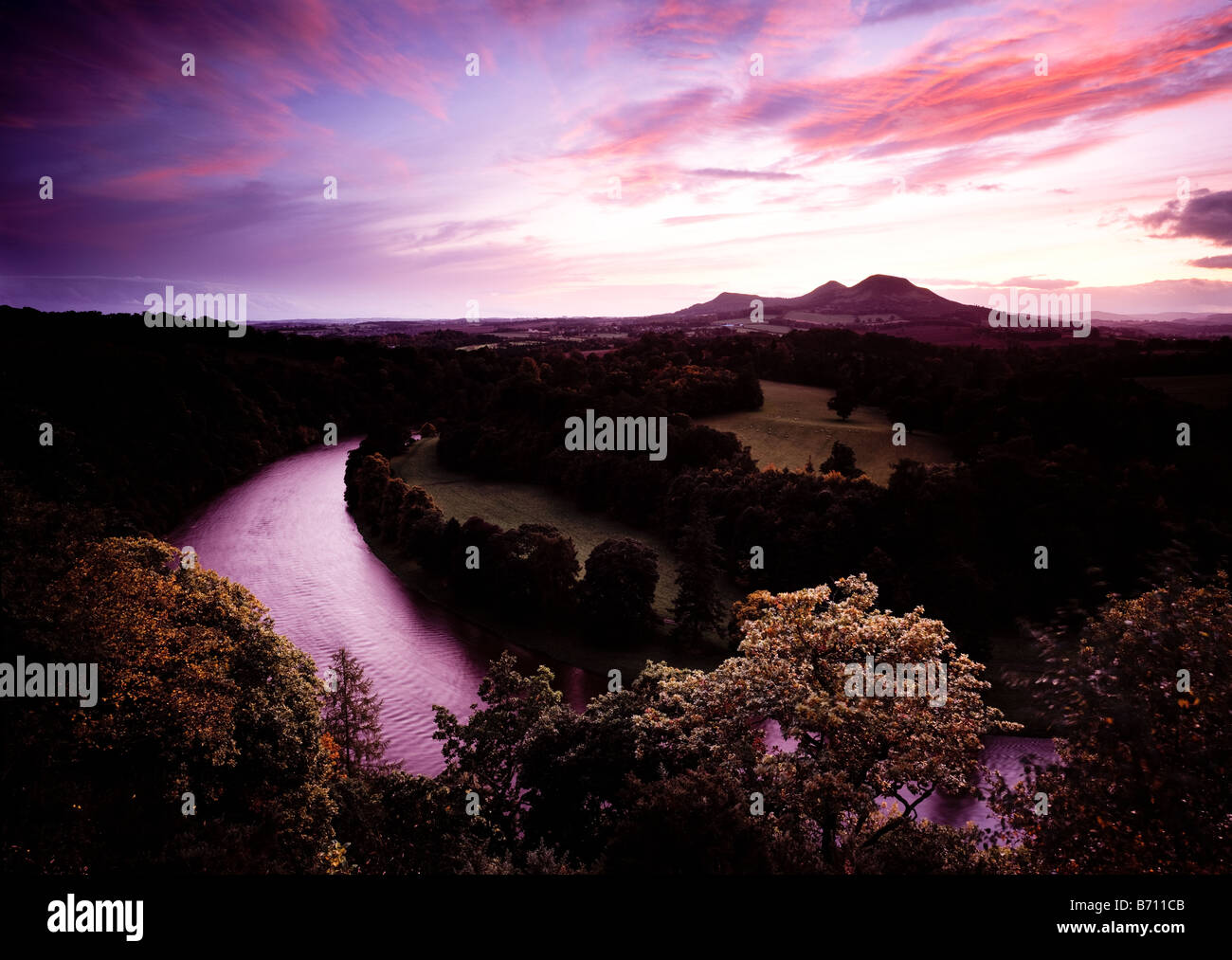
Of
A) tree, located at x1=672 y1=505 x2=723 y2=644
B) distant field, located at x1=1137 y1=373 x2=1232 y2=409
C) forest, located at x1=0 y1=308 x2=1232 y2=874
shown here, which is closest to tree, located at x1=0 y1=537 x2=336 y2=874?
forest, located at x1=0 y1=308 x2=1232 y2=874

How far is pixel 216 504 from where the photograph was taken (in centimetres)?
6184

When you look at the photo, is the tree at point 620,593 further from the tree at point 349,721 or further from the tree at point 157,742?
the tree at point 157,742

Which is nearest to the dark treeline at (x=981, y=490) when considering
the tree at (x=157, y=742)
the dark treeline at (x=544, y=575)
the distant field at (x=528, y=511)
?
the distant field at (x=528, y=511)

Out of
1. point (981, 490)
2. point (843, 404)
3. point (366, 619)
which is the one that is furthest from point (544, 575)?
point (843, 404)

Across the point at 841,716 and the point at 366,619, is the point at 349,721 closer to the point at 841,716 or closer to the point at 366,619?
the point at 366,619

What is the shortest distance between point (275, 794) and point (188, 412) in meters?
70.3

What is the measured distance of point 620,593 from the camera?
33188 mm

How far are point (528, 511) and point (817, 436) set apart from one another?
1129 inches

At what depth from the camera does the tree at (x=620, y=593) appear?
109ft

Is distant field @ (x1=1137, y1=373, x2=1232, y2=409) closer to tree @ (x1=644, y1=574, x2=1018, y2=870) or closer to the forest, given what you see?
the forest

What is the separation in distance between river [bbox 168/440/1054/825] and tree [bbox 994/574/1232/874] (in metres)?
14.2

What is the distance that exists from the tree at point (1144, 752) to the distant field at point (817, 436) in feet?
123

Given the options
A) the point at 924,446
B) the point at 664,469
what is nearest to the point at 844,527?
the point at 664,469
